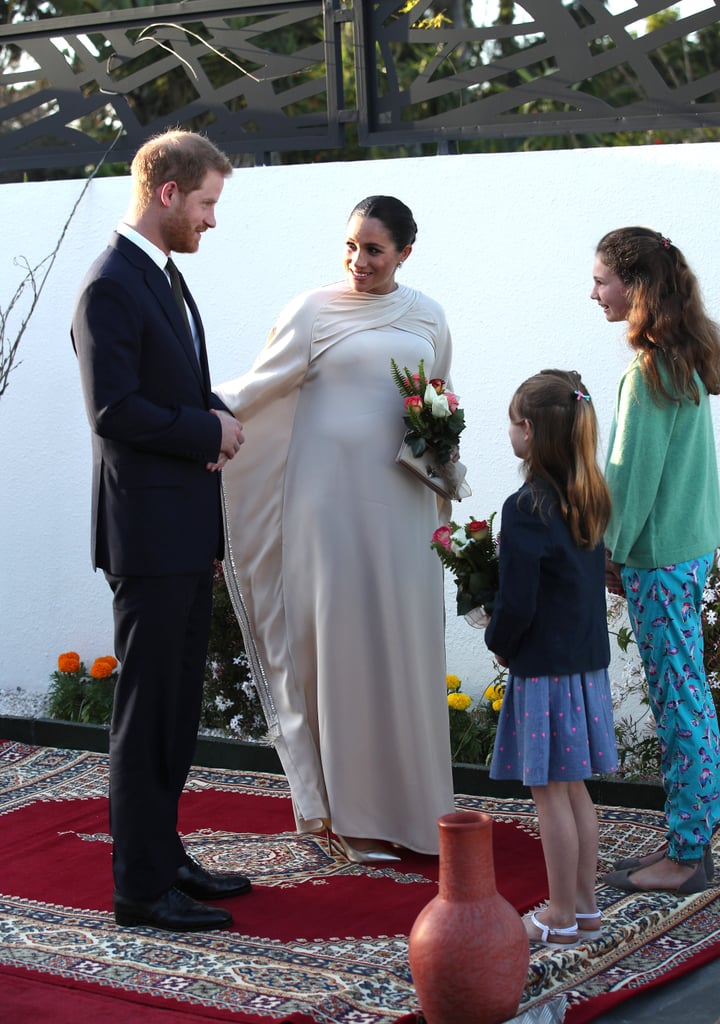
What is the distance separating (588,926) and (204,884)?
1.14m

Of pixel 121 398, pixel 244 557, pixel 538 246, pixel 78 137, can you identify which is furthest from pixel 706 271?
pixel 78 137

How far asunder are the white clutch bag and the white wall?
1367 millimetres

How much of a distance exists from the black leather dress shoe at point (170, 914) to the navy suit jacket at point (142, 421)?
2.98 ft

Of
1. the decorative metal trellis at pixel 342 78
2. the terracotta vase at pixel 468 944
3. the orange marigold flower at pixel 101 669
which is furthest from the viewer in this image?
the orange marigold flower at pixel 101 669

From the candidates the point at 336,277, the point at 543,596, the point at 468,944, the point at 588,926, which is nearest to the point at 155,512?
the point at 543,596

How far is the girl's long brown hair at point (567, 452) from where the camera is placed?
3.58 metres

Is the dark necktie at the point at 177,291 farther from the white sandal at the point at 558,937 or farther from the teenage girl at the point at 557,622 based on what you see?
the white sandal at the point at 558,937

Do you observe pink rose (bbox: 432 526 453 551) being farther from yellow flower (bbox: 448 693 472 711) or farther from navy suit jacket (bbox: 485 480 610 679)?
yellow flower (bbox: 448 693 472 711)

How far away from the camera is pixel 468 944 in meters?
2.93

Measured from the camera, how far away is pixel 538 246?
5766 mm

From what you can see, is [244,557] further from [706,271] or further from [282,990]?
[706,271]

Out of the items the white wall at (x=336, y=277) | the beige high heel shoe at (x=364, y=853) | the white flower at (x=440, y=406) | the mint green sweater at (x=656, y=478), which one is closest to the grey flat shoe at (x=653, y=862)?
the beige high heel shoe at (x=364, y=853)

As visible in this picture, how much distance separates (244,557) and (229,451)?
0.83 metres

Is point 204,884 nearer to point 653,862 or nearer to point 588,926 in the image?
point 588,926
